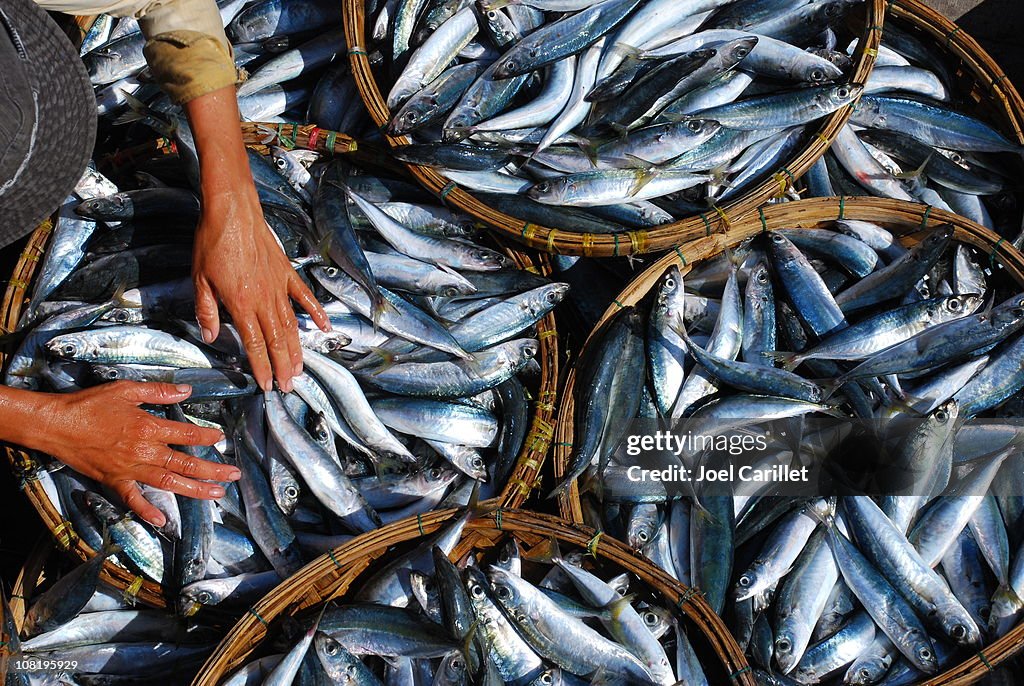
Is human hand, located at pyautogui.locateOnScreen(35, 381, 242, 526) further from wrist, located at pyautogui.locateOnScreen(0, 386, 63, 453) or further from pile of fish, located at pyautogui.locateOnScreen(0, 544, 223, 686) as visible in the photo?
pile of fish, located at pyautogui.locateOnScreen(0, 544, 223, 686)

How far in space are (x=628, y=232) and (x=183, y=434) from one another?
142cm

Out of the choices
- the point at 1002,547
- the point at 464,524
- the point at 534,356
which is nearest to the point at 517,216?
the point at 534,356

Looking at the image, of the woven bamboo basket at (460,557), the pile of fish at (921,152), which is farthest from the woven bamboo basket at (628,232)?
the woven bamboo basket at (460,557)

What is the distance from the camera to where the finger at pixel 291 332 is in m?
2.10

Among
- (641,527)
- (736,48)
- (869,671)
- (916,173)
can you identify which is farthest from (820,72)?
(869,671)

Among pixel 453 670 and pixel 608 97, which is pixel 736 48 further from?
pixel 453 670

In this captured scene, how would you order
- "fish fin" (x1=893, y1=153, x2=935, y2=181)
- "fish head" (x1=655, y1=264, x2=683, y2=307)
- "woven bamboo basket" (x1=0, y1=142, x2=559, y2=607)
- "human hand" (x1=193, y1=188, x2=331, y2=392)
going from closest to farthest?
"human hand" (x1=193, y1=188, x2=331, y2=392)
"woven bamboo basket" (x1=0, y1=142, x2=559, y2=607)
"fish head" (x1=655, y1=264, x2=683, y2=307)
"fish fin" (x1=893, y1=153, x2=935, y2=181)

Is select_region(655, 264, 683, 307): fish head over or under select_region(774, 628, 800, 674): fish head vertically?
over

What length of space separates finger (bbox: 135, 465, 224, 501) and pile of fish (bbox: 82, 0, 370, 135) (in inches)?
57.3

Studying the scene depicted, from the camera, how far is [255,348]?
6.82 ft

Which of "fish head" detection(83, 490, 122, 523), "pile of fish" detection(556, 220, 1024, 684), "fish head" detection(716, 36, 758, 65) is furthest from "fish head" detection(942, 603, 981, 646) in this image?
"fish head" detection(83, 490, 122, 523)

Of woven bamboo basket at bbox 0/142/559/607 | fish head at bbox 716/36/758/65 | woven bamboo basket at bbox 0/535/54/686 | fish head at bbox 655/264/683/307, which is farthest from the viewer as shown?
fish head at bbox 716/36/758/65

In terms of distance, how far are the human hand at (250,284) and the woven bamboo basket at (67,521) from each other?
689 mm

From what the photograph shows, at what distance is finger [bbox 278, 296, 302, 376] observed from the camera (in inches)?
82.7
